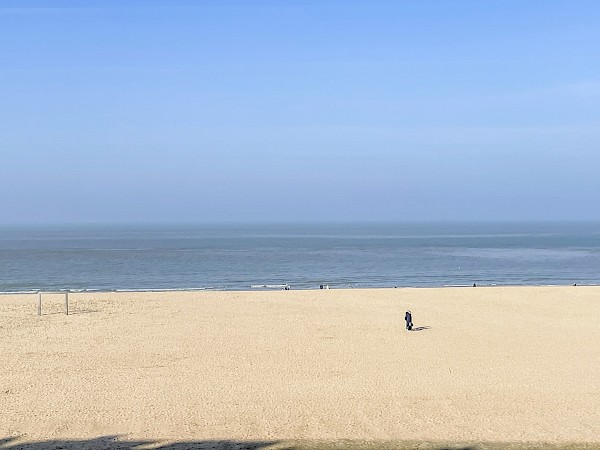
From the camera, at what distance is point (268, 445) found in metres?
12.7

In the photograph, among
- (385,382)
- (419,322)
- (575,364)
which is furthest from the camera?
(419,322)

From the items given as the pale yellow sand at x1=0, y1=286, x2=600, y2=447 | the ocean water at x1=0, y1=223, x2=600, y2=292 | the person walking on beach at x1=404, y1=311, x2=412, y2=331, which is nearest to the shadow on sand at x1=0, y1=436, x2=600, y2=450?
the pale yellow sand at x1=0, y1=286, x2=600, y2=447

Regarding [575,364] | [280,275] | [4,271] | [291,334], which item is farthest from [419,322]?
[4,271]

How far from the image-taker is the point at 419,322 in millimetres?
25781

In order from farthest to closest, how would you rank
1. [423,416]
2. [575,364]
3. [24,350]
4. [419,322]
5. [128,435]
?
[419,322], [24,350], [575,364], [423,416], [128,435]

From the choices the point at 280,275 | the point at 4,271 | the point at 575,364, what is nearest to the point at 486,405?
the point at 575,364

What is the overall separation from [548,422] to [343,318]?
1307 cm

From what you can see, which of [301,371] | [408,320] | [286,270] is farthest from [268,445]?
[286,270]

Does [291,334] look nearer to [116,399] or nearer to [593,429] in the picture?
[116,399]

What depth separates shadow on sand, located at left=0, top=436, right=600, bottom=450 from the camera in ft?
41.0

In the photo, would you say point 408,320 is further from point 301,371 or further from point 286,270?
point 286,270

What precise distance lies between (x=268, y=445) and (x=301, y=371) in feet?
18.1

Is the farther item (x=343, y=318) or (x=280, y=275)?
(x=280, y=275)

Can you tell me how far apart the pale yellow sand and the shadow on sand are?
0.94 ft
